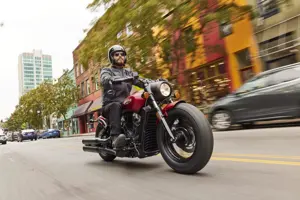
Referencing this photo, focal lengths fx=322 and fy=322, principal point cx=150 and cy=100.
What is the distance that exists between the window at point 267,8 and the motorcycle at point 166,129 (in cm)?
1229

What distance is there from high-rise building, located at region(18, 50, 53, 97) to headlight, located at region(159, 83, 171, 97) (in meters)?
80.2

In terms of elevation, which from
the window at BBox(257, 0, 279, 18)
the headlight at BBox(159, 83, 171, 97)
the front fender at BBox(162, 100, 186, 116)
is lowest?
the front fender at BBox(162, 100, 186, 116)

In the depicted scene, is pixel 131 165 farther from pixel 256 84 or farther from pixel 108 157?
pixel 256 84

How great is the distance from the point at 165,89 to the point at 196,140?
89cm

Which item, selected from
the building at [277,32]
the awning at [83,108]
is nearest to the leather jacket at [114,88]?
the building at [277,32]

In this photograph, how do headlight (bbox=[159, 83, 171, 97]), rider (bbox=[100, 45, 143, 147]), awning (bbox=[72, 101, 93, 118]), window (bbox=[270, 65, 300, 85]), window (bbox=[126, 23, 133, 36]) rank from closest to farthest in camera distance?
headlight (bbox=[159, 83, 171, 97]) < rider (bbox=[100, 45, 143, 147]) < window (bbox=[270, 65, 300, 85]) < window (bbox=[126, 23, 133, 36]) < awning (bbox=[72, 101, 93, 118])

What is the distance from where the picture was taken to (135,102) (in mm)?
4586

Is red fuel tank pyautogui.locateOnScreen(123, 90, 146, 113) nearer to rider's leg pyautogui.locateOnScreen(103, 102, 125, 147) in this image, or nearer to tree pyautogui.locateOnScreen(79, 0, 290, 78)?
rider's leg pyautogui.locateOnScreen(103, 102, 125, 147)

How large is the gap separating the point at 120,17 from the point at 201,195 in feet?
33.1

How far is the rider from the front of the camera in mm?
4812

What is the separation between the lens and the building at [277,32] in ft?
48.0

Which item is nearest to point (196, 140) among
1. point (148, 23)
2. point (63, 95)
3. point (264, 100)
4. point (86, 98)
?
point (264, 100)

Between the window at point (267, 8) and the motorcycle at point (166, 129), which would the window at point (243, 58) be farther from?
the motorcycle at point (166, 129)

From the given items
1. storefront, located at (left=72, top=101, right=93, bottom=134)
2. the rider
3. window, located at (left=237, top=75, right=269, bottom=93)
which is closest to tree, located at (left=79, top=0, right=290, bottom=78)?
window, located at (left=237, top=75, right=269, bottom=93)
